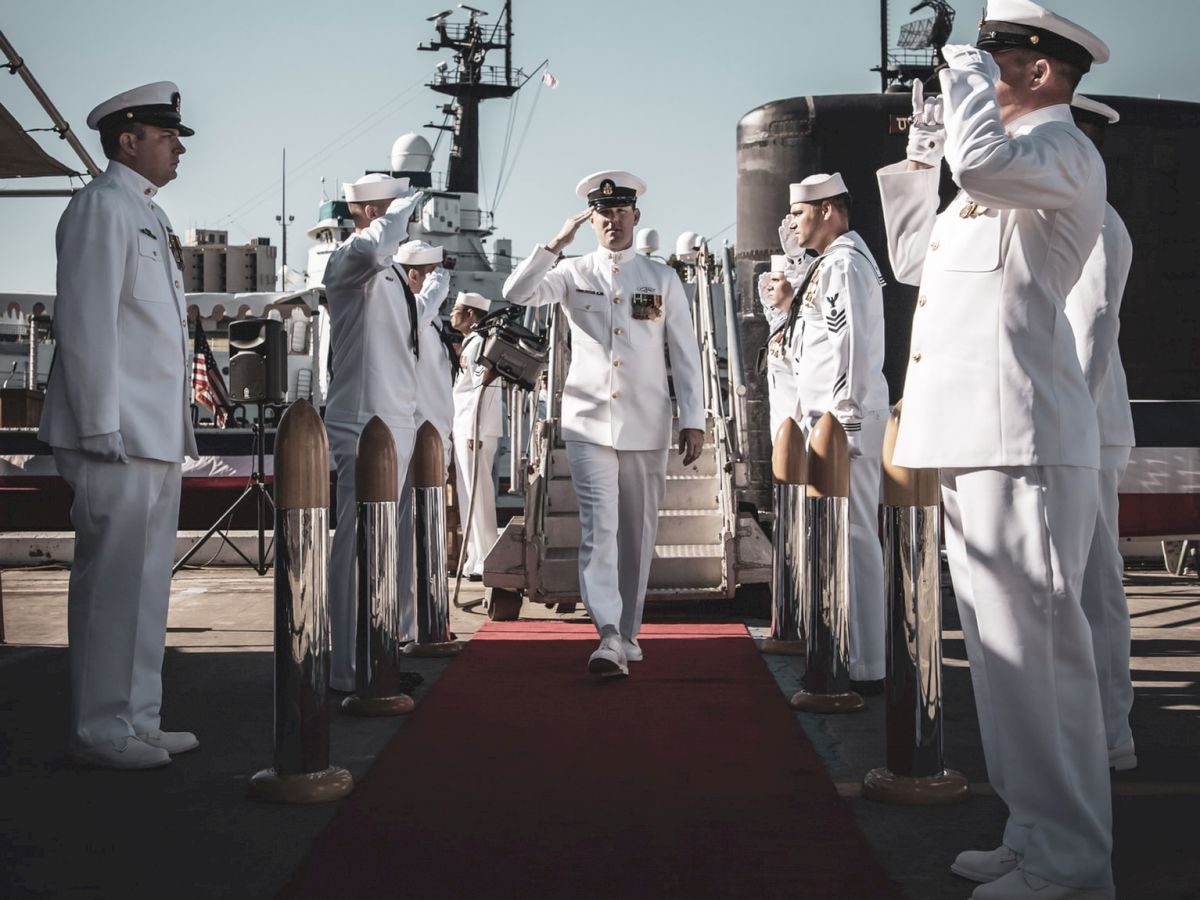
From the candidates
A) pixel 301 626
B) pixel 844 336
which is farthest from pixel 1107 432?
pixel 301 626

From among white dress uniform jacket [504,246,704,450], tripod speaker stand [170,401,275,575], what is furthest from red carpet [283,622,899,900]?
tripod speaker stand [170,401,275,575]

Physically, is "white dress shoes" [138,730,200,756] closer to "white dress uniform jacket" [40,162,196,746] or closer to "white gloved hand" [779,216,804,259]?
"white dress uniform jacket" [40,162,196,746]

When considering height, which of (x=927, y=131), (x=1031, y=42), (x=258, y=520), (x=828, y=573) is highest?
(x=1031, y=42)

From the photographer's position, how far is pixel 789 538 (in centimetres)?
666

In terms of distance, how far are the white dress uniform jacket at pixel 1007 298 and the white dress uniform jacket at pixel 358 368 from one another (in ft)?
10.4

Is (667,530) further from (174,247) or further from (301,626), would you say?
(301,626)

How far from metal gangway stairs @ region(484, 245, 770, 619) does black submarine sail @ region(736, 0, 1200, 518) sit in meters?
1.08

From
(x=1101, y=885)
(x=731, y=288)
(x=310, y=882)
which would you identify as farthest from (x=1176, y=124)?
(x=310, y=882)

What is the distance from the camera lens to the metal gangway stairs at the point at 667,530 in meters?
8.13

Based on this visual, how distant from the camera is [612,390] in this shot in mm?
6289

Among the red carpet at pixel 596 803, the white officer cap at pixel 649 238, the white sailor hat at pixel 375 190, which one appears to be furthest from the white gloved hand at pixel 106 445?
the white officer cap at pixel 649 238

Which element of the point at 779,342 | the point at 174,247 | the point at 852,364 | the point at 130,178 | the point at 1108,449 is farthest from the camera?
the point at 779,342

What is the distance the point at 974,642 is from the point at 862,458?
2.67 metres

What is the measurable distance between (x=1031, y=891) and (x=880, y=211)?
8.12 metres
